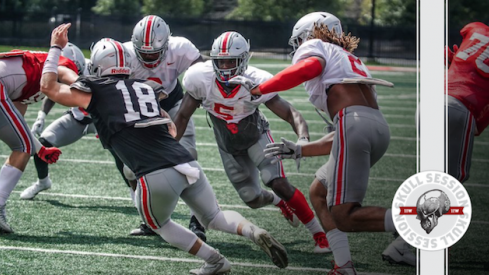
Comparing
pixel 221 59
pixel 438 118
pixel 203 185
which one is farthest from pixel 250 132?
pixel 438 118

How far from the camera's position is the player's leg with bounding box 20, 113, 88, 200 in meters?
4.52

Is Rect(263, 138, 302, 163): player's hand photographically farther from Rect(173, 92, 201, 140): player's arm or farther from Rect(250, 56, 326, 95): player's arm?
Rect(173, 92, 201, 140): player's arm

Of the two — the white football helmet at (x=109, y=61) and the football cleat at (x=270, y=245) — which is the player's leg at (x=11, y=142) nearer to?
the white football helmet at (x=109, y=61)

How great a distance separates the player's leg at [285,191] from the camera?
3.55 m

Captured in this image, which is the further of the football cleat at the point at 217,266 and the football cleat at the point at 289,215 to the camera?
the football cleat at the point at 289,215

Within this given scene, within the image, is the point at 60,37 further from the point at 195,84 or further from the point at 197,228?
the point at 197,228

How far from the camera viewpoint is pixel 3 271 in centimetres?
296

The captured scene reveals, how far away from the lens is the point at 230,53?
341 centimetres

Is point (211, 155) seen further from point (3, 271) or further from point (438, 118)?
point (438, 118)

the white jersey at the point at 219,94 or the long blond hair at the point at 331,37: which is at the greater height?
the long blond hair at the point at 331,37

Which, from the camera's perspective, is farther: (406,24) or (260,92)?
(406,24)

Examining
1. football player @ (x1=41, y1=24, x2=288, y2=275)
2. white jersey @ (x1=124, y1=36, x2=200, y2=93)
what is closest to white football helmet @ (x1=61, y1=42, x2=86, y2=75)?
white jersey @ (x1=124, y1=36, x2=200, y2=93)

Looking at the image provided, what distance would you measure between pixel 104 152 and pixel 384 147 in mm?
3771

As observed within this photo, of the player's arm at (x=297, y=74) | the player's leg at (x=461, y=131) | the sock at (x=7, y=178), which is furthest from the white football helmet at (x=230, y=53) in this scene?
the sock at (x=7, y=178)
